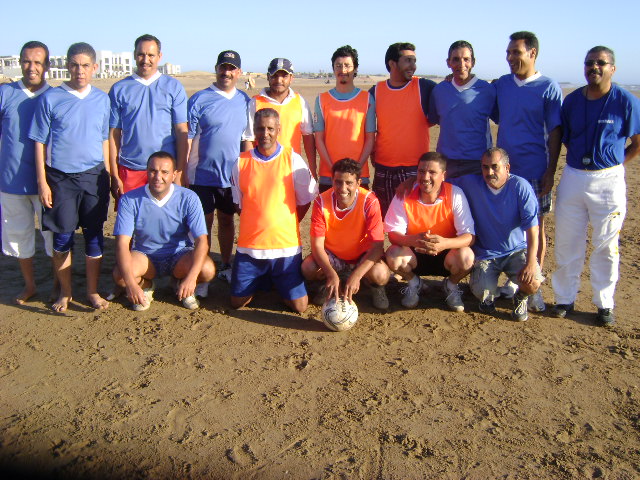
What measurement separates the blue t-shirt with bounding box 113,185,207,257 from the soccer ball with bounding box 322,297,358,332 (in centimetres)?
133

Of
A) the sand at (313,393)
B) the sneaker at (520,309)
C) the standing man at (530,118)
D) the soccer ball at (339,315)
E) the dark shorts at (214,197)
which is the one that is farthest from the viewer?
the dark shorts at (214,197)

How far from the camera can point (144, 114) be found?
5.52m

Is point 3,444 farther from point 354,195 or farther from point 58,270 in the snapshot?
point 354,195

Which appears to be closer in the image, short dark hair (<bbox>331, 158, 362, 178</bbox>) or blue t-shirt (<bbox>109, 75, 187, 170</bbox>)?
short dark hair (<bbox>331, 158, 362, 178</bbox>)

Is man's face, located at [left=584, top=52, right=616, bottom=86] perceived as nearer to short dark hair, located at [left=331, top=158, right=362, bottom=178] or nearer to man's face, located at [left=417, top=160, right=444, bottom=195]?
man's face, located at [left=417, top=160, right=444, bottom=195]

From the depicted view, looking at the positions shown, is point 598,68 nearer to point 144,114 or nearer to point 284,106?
point 284,106

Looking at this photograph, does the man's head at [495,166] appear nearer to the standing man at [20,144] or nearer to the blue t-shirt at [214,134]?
the blue t-shirt at [214,134]

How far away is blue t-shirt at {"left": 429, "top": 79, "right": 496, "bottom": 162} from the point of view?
5469 millimetres

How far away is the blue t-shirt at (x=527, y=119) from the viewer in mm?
5250

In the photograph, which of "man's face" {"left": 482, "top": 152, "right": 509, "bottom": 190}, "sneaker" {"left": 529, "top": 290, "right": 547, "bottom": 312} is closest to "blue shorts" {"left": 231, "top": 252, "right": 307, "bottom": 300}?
"man's face" {"left": 482, "top": 152, "right": 509, "bottom": 190}

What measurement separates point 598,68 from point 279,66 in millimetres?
2722

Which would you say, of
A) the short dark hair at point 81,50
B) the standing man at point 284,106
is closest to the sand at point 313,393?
the standing man at point 284,106

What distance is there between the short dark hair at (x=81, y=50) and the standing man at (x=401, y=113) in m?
2.59

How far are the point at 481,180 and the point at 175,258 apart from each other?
287cm
